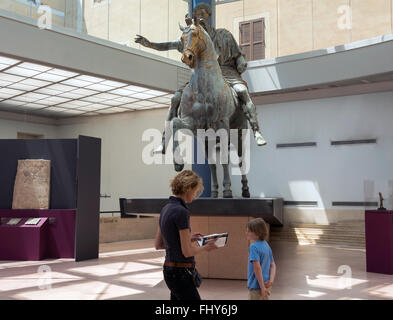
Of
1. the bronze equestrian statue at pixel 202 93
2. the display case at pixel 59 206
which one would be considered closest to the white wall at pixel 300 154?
the bronze equestrian statue at pixel 202 93

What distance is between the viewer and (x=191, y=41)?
7281mm

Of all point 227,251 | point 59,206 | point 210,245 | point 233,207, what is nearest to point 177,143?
point 233,207

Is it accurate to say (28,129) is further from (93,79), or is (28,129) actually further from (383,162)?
(383,162)

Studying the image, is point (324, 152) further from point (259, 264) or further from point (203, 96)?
point (259, 264)

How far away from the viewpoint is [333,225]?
1730 centimetres

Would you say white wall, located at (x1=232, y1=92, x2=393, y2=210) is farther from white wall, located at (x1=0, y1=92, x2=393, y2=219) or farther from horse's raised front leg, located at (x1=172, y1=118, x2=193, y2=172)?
horse's raised front leg, located at (x1=172, y1=118, x2=193, y2=172)

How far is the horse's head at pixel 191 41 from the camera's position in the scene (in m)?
7.21

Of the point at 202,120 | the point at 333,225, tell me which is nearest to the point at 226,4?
the point at 333,225

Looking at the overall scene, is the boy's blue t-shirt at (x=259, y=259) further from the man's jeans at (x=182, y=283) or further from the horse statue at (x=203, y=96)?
the horse statue at (x=203, y=96)

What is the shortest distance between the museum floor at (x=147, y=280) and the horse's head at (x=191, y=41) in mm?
3645

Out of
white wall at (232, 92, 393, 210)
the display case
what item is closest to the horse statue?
the display case

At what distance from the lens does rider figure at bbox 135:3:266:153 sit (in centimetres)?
827

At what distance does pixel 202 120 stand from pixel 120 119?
1528 centimetres

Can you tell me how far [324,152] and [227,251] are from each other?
10.5 meters
